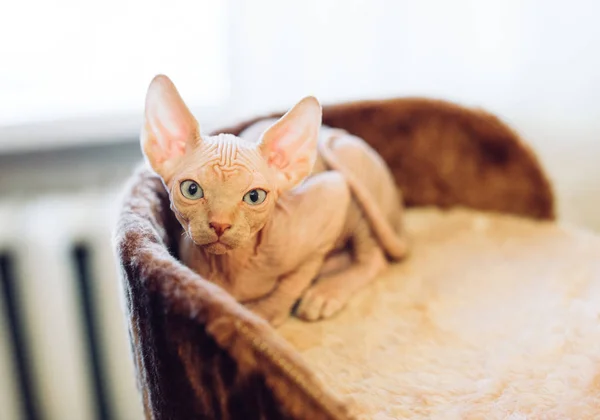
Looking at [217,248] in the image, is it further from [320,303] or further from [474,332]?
[474,332]

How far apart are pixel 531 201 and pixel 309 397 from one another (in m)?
0.73

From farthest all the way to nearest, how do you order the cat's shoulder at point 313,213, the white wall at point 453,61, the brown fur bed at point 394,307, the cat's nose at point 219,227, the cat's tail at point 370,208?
1. the white wall at point 453,61
2. the cat's tail at point 370,208
3. the cat's shoulder at point 313,213
4. the cat's nose at point 219,227
5. the brown fur bed at point 394,307

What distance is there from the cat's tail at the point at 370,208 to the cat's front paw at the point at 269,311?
8.3 inches

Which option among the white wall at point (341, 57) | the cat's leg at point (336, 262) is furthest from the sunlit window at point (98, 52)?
the cat's leg at point (336, 262)

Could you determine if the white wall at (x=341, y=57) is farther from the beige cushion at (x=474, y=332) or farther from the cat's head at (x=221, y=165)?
the cat's head at (x=221, y=165)

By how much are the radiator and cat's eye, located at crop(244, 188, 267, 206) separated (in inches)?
23.5

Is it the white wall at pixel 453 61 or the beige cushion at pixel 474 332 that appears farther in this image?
the white wall at pixel 453 61

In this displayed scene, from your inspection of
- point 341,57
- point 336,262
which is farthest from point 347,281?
point 341,57

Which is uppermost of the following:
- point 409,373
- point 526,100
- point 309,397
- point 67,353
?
point 526,100

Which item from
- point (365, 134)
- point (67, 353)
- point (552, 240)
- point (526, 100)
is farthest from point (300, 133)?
point (67, 353)

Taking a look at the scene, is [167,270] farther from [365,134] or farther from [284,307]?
[365,134]

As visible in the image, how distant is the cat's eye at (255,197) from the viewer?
705 millimetres

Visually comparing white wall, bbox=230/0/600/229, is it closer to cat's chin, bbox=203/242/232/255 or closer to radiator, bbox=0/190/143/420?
radiator, bbox=0/190/143/420

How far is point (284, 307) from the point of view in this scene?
0.84 m
